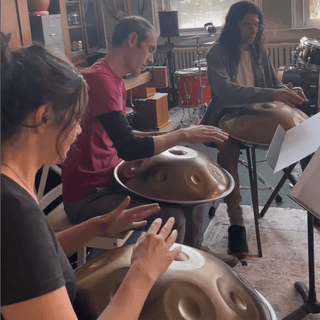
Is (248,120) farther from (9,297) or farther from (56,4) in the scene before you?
(56,4)

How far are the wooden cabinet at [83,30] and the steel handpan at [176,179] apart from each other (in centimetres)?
337

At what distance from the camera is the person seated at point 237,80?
6.59 feet

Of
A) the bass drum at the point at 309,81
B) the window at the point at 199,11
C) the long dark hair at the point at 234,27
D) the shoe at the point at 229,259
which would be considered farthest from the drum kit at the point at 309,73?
the window at the point at 199,11

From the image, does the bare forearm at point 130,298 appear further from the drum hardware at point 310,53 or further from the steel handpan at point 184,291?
the drum hardware at point 310,53

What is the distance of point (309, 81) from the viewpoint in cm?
337

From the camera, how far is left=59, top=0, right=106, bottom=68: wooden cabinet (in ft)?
16.2

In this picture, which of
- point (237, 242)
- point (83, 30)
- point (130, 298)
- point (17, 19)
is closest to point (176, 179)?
point (130, 298)

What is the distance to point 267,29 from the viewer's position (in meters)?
4.90

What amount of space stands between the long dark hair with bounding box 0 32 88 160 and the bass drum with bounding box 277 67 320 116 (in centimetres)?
270

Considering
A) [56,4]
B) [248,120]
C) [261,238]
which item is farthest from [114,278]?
[56,4]

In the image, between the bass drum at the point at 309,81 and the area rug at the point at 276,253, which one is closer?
the area rug at the point at 276,253

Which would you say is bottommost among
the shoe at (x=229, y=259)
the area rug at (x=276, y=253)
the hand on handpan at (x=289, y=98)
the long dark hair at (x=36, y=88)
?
the area rug at (x=276, y=253)

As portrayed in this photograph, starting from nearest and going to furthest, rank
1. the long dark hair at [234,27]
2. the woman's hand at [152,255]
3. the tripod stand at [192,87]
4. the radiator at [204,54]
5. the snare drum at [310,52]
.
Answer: the woman's hand at [152,255]
the long dark hair at [234,27]
the snare drum at [310,52]
the tripod stand at [192,87]
the radiator at [204,54]

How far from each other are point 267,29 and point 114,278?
14.8 ft
